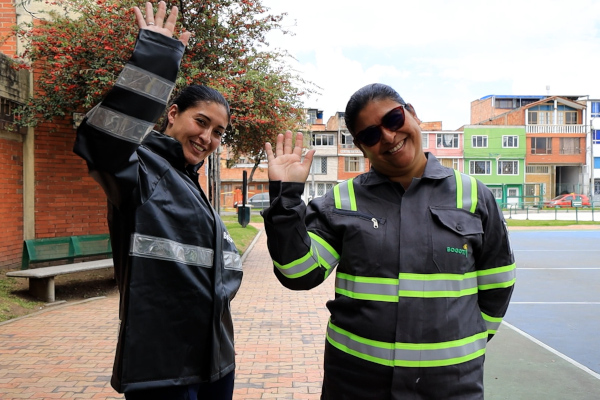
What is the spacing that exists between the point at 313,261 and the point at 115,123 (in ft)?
2.71

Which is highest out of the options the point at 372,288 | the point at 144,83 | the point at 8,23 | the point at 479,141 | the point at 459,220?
the point at 479,141

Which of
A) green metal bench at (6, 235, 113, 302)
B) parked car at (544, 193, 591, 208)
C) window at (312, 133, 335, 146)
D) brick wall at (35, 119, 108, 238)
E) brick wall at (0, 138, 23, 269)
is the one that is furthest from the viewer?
window at (312, 133, 335, 146)

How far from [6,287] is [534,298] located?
8.21m

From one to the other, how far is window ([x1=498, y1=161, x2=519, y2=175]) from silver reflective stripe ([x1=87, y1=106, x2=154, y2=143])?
5602 cm

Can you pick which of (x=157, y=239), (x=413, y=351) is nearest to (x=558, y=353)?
(x=413, y=351)

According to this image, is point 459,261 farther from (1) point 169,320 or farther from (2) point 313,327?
(2) point 313,327

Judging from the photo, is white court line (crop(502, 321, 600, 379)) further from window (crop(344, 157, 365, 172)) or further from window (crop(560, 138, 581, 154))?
window (crop(560, 138, 581, 154))

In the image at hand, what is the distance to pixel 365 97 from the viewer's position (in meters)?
2.09

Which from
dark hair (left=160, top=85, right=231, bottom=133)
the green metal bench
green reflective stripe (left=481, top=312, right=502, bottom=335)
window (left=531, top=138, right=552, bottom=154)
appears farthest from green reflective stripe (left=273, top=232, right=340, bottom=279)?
window (left=531, top=138, right=552, bottom=154)

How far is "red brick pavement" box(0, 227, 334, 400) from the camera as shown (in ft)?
14.3

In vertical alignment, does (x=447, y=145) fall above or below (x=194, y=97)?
A: above

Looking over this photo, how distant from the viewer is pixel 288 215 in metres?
1.85

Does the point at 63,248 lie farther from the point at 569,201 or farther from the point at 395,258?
the point at 569,201

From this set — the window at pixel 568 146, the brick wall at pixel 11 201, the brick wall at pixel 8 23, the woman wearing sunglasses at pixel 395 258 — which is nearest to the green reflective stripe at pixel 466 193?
the woman wearing sunglasses at pixel 395 258
